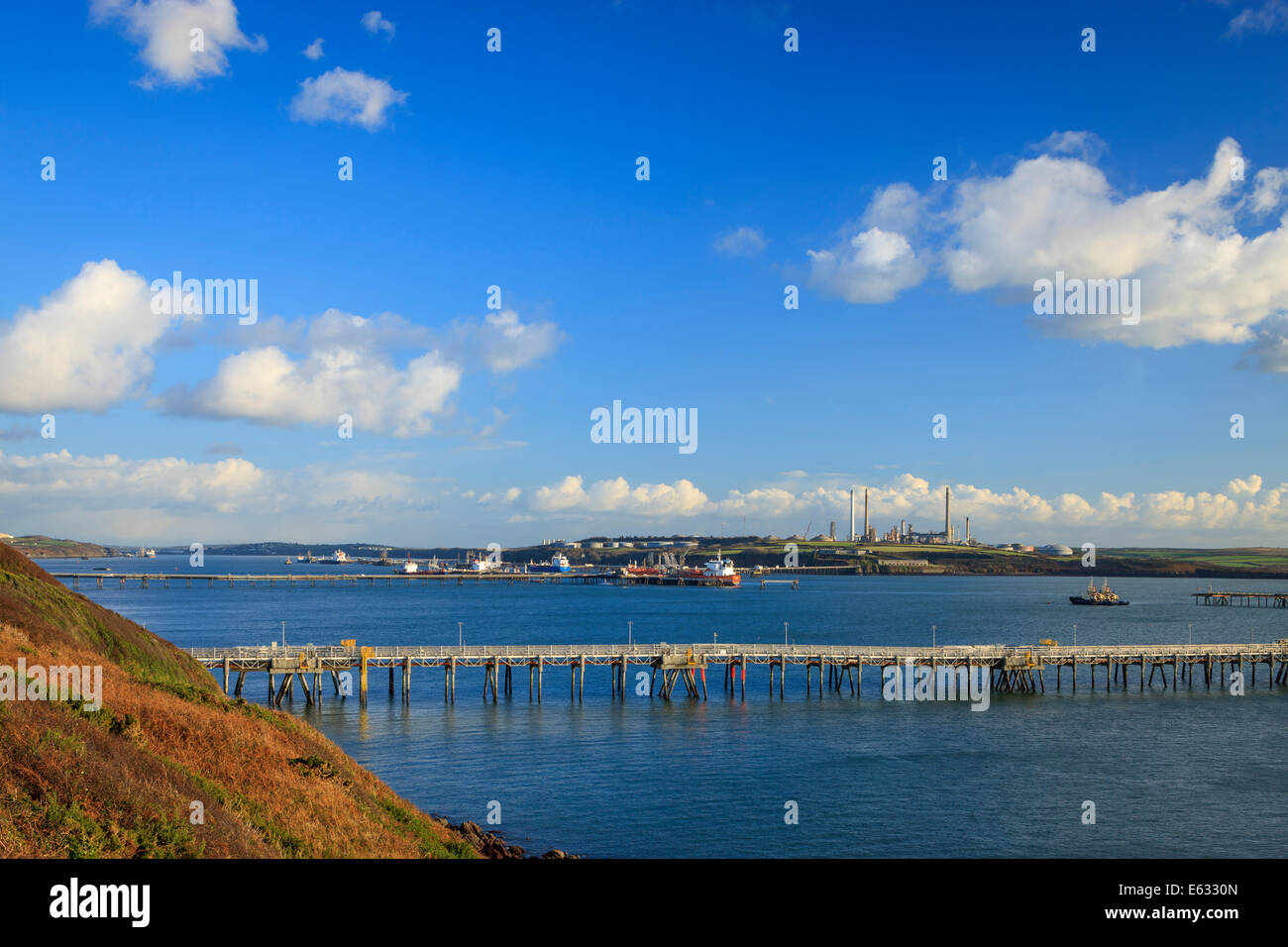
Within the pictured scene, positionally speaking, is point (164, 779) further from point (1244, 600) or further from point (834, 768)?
point (1244, 600)

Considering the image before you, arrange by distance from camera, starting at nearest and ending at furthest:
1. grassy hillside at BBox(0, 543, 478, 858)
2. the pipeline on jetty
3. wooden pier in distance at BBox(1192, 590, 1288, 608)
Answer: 1. grassy hillside at BBox(0, 543, 478, 858)
2. the pipeline on jetty
3. wooden pier in distance at BBox(1192, 590, 1288, 608)

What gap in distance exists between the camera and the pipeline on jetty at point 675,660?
204 ft

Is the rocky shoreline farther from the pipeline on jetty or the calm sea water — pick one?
the pipeline on jetty

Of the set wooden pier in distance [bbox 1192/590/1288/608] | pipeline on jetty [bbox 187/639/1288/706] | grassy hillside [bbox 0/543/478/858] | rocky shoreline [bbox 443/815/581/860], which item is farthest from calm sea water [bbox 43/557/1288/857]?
wooden pier in distance [bbox 1192/590/1288/608]

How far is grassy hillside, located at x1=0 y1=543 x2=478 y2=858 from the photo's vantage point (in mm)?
16359

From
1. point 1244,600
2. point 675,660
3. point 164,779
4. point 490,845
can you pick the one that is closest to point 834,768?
point 490,845

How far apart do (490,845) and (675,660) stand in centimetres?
3609

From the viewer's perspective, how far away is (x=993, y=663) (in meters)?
70.4

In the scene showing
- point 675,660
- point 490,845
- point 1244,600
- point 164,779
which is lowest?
point 1244,600

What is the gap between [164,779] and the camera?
782 inches

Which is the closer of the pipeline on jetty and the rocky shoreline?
the rocky shoreline

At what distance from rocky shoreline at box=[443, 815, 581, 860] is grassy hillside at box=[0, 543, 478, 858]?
0.93m
